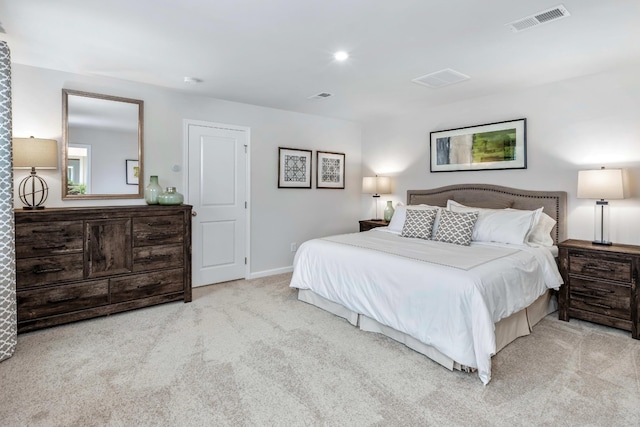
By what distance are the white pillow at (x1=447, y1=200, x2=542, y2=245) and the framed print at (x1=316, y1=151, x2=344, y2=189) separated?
2.45m

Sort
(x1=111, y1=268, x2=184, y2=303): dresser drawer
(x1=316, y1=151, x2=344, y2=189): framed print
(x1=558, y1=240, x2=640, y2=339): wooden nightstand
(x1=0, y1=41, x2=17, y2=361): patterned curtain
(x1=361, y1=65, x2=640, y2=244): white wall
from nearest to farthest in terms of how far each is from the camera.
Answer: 1. (x1=0, y1=41, x2=17, y2=361): patterned curtain
2. (x1=558, y1=240, x2=640, y2=339): wooden nightstand
3. (x1=361, y1=65, x2=640, y2=244): white wall
4. (x1=111, y1=268, x2=184, y2=303): dresser drawer
5. (x1=316, y1=151, x2=344, y2=189): framed print

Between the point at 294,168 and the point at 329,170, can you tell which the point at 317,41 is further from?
the point at 329,170

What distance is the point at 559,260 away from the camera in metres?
3.25

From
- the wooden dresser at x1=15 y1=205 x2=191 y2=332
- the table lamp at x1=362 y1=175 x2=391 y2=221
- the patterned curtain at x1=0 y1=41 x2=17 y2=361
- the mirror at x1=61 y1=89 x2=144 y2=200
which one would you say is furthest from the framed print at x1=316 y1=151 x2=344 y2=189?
the patterned curtain at x1=0 y1=41 x2=17 y2=361

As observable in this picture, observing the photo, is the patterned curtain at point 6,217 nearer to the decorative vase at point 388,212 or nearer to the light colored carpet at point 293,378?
the light colored carpet at point 293,378

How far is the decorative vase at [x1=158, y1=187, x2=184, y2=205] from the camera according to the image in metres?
3.73

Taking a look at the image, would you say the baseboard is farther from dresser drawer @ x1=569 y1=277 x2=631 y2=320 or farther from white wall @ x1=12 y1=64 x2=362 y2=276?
dresser drawer @ x1=569 y1=277 x2=631 y2=320

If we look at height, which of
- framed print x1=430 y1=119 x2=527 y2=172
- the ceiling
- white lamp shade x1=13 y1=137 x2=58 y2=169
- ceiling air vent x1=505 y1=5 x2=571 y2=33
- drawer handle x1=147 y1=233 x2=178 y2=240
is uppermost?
the ceiling

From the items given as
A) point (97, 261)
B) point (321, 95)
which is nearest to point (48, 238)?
point (97, 261)

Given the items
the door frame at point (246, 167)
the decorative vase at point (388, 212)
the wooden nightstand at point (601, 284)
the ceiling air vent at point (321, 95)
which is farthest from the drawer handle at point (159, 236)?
the wooden nightstand at point (601, 284)

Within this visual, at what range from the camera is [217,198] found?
4.44 m

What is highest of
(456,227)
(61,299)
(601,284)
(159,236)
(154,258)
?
(456,227)

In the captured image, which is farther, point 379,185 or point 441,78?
point 379,185

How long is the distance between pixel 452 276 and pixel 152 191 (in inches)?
125
